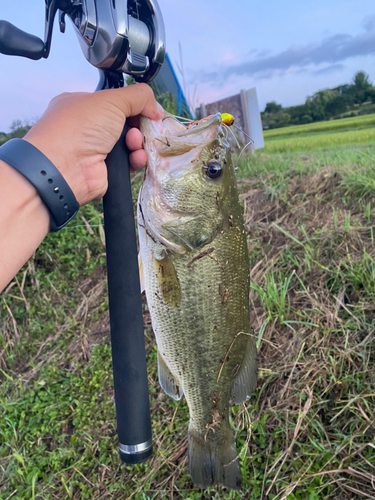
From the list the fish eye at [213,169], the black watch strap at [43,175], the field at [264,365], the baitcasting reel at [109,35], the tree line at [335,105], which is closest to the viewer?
the baitcasting reel at [109,35]

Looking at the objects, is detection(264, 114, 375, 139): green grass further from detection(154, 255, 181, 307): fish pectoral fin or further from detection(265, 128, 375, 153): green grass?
detection(154, 255, 181, 307): fish pectoral fin

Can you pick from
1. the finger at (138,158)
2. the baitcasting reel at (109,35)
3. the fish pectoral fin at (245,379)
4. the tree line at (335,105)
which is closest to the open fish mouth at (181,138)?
the finger at (138,158)

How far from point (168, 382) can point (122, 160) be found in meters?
1.01

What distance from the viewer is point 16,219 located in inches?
45.6

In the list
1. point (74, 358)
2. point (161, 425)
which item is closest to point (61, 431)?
point (74, 358)

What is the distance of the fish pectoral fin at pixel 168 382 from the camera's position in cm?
151

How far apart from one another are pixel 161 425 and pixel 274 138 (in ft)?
13.1

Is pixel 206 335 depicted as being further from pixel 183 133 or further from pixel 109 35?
pixel 109 35

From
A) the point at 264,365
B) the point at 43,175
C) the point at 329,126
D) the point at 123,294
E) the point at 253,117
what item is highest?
the point at 253,117

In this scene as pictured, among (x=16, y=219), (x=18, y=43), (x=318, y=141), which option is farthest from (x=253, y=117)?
(x=16, y=219)

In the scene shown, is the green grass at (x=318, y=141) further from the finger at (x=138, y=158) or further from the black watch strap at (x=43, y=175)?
the black watch strap at (x=43, y=175)

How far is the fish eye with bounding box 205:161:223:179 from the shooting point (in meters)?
1.36

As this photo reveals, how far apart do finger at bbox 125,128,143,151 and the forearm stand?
17.3 inches

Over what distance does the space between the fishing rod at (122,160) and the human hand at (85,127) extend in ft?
0.19
